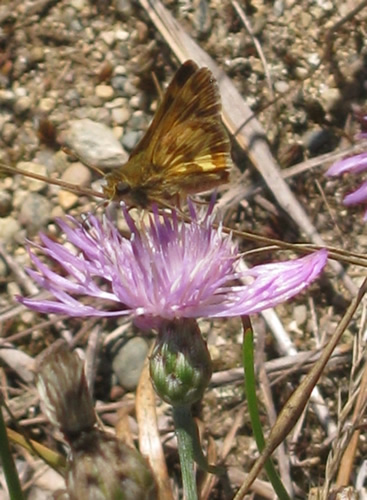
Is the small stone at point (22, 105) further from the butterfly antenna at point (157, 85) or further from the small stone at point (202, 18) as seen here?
the small stone at point (202, 18)

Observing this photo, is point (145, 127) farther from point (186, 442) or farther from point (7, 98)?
point (186, 442)

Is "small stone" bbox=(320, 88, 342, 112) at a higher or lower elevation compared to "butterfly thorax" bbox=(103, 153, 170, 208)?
lower

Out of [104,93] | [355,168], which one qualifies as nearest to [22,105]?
[104,93]

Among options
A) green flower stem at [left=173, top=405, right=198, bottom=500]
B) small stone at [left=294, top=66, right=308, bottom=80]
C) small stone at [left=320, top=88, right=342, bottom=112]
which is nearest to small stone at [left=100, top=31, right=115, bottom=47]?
small stone at [left=294, top=66, right=308, bottom=80]

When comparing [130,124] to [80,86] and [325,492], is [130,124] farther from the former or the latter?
[325,492]

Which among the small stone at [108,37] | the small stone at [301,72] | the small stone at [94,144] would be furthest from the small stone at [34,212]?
the small stone at [301,72]

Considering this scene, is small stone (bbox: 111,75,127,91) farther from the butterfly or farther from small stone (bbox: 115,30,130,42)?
the butterfly
